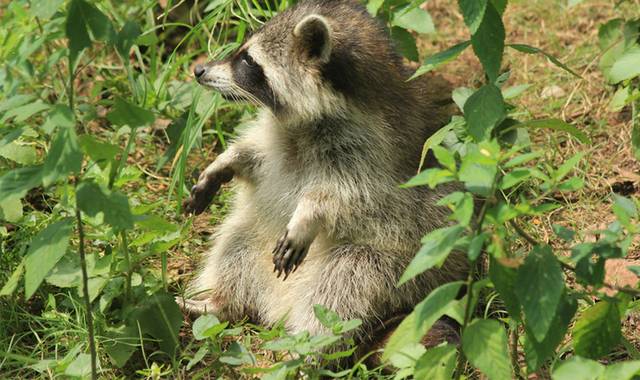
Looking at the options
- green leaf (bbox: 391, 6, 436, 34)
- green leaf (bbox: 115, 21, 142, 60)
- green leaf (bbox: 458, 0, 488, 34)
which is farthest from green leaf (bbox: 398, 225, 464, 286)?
green leaf (bbox: 391, 6, 436, 34)

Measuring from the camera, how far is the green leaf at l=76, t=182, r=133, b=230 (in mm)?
3434

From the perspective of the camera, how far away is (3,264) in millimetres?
4840

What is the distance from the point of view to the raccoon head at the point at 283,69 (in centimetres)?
472

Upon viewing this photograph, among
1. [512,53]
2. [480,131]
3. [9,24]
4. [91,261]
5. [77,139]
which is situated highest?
[9,24]

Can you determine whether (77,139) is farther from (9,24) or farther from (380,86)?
(380,86)

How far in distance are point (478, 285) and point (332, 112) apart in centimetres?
169

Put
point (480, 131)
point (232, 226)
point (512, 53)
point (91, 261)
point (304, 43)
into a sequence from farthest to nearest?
1. point (512, 53)
2. point (232, 226)
3. point (304, 43)
4. point (91, 261)
5. point (480, 131)

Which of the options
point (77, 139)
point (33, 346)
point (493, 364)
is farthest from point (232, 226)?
point (493, 364)

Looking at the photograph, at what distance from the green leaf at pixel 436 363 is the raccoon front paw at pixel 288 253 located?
4.02 ft

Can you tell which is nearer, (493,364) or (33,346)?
(493,364)

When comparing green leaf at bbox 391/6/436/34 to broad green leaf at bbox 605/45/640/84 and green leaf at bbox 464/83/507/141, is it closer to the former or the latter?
broad green leaf at bbox 605/45/640/84

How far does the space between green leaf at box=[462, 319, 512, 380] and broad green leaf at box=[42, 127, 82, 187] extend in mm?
1533

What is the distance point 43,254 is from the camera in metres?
3.50

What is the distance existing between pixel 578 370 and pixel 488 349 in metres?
0.31
